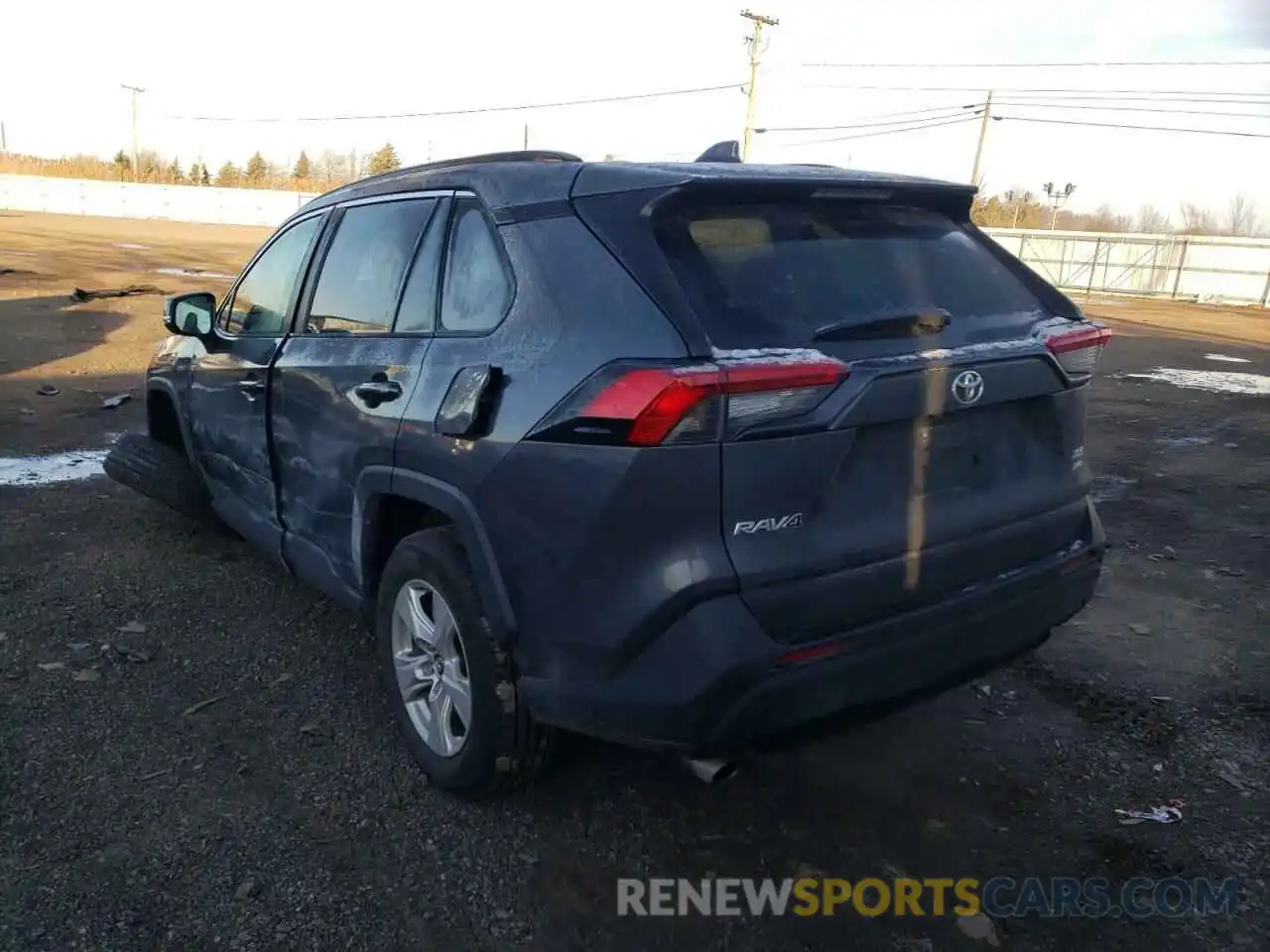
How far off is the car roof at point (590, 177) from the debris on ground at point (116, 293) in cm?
1491

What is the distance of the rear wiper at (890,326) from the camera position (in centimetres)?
244

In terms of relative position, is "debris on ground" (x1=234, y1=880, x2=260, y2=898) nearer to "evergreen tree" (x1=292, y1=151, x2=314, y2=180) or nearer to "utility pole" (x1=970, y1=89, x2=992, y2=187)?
"utility pole" (x1=970, y1=89, x2=992, y2=187)

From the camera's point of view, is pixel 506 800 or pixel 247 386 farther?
pixel 247 386

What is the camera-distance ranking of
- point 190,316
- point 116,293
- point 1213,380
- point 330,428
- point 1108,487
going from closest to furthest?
1. point 330,428
2. point 190,316
3. point 1108,487
4. point 1213,380
5. point 116,293

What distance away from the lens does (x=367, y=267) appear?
3.56m

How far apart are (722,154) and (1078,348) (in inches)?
52.2

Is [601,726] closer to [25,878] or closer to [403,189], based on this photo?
[25,878]

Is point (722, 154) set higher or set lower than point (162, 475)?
higher

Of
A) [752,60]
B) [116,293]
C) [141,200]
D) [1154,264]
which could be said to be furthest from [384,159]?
[116,293]

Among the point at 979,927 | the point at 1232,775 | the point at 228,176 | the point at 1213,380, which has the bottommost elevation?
the point at 979,927

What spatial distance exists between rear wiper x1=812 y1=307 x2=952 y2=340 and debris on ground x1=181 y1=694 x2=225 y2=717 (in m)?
2.59

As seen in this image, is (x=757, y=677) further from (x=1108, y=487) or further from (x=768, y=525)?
(x=1108, y=487)

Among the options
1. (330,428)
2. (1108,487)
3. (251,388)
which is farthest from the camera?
(1108,487)

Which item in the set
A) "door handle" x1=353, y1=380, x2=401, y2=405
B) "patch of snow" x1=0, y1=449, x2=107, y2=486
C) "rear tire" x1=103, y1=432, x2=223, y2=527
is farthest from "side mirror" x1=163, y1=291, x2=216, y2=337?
"patch of snow" x1=0, y1=449, x2=107, y2=486
